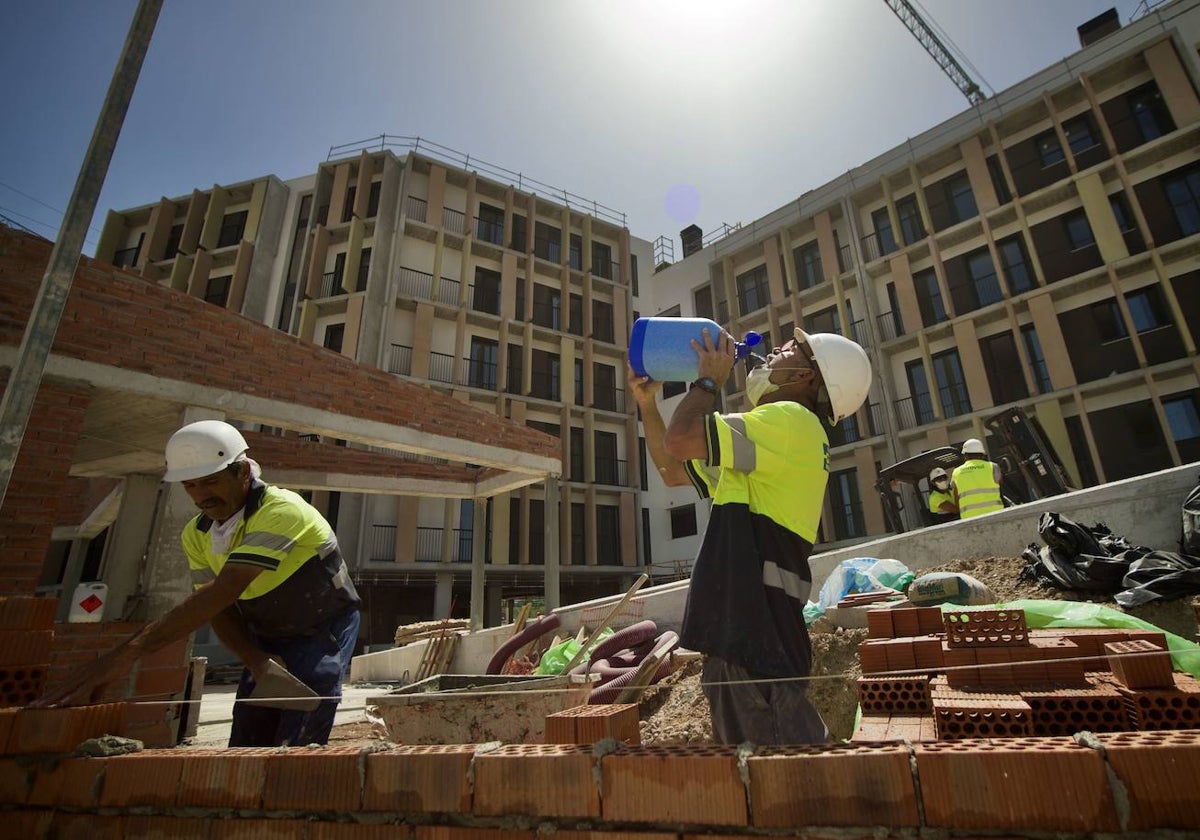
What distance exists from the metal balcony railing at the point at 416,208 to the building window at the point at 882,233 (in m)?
16.6

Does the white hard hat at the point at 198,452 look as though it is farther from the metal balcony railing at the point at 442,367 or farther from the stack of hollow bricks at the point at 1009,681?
the metal balcony railing at the point at 442,367

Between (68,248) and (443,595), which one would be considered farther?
(443,595)

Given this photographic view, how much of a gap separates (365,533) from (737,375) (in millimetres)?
14624

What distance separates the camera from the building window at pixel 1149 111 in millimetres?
16703

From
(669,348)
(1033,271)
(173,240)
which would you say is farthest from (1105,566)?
(173,240)

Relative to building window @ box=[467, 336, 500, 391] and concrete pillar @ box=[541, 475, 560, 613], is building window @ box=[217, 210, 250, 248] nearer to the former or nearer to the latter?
building window @ box=[467, 336, 500, 391]

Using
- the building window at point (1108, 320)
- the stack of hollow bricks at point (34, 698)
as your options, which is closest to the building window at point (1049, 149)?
the building window at point (1108, 320)

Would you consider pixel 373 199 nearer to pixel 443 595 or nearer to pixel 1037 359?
pixel 443 595

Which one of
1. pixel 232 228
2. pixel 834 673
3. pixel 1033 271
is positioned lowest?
pixel 834 673

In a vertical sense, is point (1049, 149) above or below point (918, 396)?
above

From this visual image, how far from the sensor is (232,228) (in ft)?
80.3

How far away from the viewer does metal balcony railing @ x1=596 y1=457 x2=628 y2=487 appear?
2470cm

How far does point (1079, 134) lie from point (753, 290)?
11.2 m

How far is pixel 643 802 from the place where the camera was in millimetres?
1269
